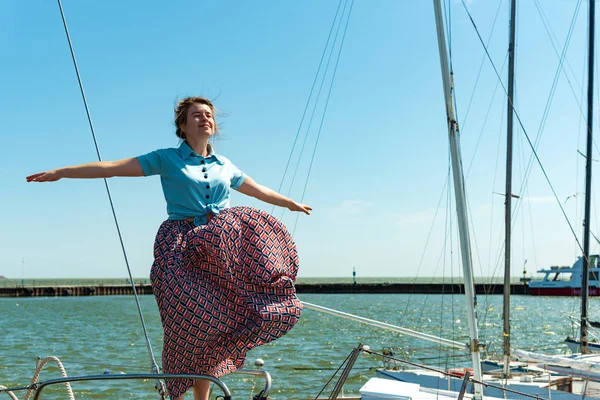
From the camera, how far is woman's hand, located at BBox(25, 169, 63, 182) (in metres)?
2.97

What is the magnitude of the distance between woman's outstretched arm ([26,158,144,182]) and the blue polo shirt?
0.05 meters

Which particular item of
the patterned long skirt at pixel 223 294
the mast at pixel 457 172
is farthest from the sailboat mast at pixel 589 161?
the patterned long skirt at pixel 223 294

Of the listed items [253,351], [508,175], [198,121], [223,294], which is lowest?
[253,351]

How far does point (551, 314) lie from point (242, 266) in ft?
216

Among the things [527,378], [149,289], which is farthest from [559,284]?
[527,378]

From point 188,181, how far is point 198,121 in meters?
0.34

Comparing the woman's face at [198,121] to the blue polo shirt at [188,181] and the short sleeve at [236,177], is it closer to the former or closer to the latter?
the blue polo shirt at [188,181]

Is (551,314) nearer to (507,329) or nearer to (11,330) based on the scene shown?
(11,330)

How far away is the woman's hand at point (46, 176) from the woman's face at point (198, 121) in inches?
28.0

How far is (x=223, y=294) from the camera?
299cm

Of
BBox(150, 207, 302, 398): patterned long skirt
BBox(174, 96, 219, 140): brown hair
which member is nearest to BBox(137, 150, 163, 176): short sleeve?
BBox(174, 96, 219, 140): brown hair

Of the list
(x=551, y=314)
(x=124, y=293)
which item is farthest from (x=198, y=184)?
(x=124, y=293)

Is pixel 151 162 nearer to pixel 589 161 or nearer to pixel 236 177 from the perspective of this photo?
pixel 236 177

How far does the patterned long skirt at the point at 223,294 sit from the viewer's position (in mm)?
2947
